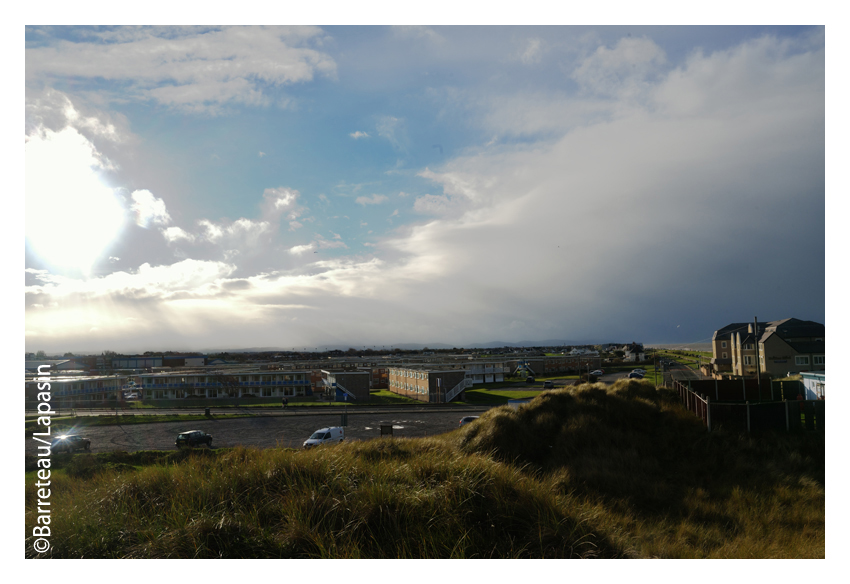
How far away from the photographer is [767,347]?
52562mm

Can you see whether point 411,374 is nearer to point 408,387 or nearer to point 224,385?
point 408,387

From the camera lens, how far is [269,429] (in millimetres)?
35906

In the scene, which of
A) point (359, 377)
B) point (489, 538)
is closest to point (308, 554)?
point (489, 538)

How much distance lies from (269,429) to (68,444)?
14.0 metres

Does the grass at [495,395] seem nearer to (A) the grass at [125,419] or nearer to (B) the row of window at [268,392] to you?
(B) the row of window at [268,392]

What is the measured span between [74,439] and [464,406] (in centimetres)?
3409

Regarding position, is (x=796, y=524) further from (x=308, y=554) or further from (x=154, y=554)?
(x=154, y=554)

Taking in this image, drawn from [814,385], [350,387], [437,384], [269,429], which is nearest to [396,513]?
[814,385]

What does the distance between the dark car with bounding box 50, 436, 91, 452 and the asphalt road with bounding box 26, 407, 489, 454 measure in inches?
80.2

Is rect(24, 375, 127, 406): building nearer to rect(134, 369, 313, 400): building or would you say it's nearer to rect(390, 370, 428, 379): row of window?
rect(134, 369, 313, 400): building

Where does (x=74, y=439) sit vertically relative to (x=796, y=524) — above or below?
below

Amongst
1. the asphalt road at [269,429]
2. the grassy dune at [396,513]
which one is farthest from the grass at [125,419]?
the grassy dune at [396,513]

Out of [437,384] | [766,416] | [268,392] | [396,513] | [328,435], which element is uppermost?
[396,513]

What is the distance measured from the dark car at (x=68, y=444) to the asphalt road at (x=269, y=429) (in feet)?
6.69
